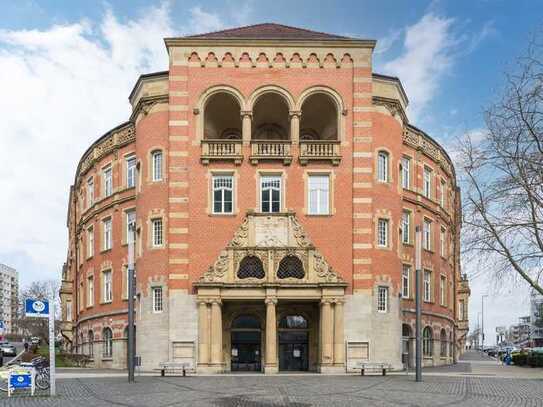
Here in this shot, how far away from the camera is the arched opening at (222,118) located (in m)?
43.2

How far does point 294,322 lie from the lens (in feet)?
137

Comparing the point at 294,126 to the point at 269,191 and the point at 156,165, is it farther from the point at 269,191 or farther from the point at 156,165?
the point at 156,165

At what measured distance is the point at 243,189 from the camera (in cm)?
4034

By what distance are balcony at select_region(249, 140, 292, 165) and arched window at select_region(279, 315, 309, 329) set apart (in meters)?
8.69

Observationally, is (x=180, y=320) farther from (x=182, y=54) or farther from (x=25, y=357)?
(x=182, y=54)

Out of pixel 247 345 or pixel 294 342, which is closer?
pixel 247 345

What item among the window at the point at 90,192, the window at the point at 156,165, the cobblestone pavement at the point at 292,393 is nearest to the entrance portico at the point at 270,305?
the window at the point at 156,165

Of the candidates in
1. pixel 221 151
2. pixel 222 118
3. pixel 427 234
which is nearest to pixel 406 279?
pixel 427 234

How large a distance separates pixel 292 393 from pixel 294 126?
62.2ft

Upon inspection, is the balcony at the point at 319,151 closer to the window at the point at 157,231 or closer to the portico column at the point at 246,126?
the portico column at the point at 246,126

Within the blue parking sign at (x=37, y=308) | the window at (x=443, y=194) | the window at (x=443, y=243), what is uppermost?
the window at (x=443, y=194)

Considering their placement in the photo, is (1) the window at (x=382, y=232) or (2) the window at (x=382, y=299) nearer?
(2) the window at (x=382, y=299)

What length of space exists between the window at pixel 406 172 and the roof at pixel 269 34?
9739 millimetres

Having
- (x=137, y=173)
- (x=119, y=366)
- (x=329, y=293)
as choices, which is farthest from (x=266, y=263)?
(x=119, y=366)
